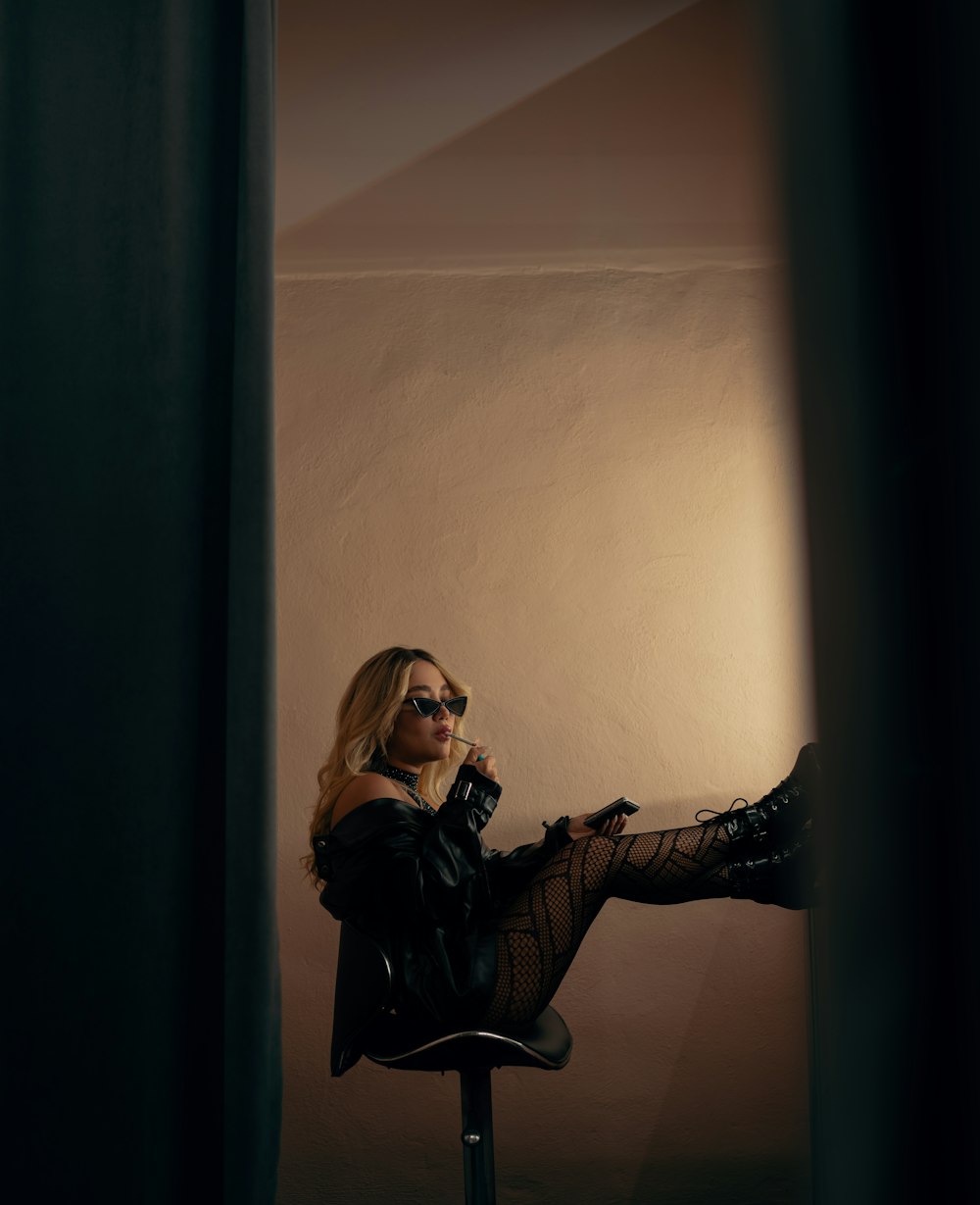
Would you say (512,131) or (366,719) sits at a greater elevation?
(512,131)

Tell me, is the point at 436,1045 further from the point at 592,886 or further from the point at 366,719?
the point at 366,719

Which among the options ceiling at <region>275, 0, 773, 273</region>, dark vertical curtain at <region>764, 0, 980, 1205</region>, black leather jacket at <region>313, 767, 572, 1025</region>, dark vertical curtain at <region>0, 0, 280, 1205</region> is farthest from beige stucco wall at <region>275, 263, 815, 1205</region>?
dark vertical curtain at <region>764, 0, 980, 1205</region>

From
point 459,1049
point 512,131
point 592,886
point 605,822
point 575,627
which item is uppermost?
point 512,131

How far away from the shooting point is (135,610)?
84 cm

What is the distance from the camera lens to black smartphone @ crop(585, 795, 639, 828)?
192 centimetres

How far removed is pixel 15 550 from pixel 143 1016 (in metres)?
0.40

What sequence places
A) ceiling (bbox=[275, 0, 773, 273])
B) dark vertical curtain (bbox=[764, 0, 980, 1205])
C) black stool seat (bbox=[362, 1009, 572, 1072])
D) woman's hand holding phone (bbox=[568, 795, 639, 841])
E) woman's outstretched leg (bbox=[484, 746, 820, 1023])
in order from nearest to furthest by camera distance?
dark vertical curtain (bbox=[764, 0, 980, 1205])
black stool seat (bbox=[362, 1009, 572, 1072])
woman's outstretched leg (bbox=[484, 746, 820, 1023])
ceiling (bbox=[275, 0, 773, 273])
woman's hand holding phone (bbox=[568, 795, 639, 841])

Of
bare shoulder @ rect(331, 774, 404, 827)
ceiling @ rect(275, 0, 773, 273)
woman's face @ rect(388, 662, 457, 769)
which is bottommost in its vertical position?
bare shoulder @ rect(331, 774, 404, 827)

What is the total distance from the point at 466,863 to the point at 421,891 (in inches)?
3.9

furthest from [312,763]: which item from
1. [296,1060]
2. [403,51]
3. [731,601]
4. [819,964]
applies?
[819,964]

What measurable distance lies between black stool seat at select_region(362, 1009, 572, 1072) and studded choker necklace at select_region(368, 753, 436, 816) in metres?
0.57

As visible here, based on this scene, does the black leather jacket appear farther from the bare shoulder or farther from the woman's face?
the woman's face

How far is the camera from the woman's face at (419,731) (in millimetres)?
2025

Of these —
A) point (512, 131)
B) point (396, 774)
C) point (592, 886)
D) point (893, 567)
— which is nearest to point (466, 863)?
point (592, 886)
